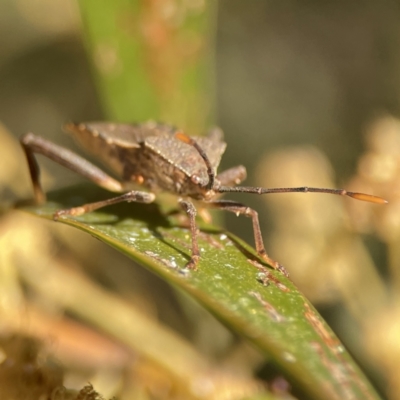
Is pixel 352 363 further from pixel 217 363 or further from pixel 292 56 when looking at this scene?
pixel 292 56

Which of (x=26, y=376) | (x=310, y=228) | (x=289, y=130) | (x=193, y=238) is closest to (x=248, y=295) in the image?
(x=193, y=238)

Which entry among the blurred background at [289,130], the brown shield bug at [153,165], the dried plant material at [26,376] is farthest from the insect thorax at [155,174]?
the dried plant material at [26,376]

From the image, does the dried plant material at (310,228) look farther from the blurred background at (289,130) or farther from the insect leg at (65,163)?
the insect leg at (65,163)

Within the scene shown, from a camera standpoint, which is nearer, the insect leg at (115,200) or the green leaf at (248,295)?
the green leaf at (248,295)

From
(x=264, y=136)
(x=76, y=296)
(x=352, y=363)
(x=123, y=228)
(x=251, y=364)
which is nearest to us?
(x=352, y=363)

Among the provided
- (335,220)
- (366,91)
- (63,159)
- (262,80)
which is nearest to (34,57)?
(262,80)
